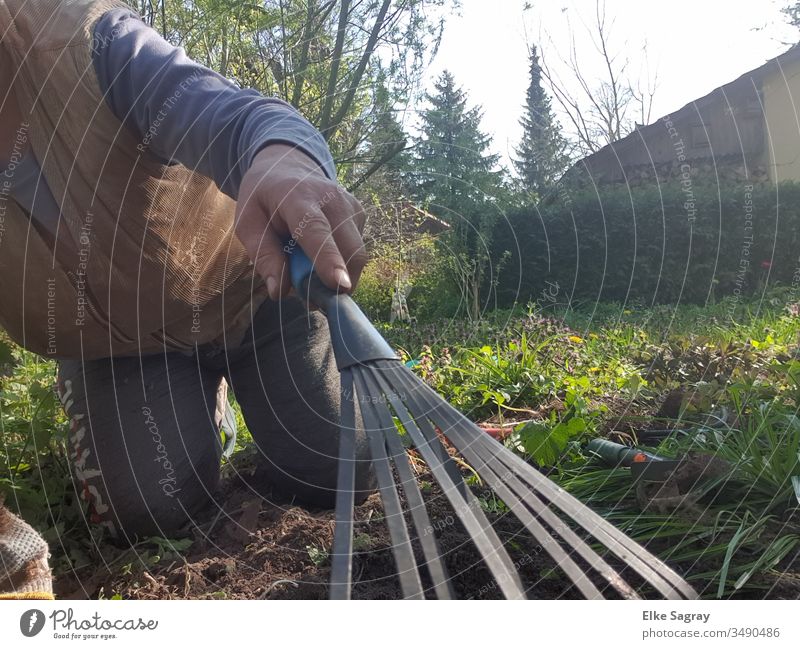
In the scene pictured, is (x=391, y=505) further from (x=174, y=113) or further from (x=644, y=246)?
(x=644, y=246)

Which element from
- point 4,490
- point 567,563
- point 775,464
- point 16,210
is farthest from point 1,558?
point 775,464

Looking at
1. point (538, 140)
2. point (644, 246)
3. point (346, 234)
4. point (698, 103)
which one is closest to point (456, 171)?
point (538, 140)

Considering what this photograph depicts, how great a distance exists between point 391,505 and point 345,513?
0.17ft

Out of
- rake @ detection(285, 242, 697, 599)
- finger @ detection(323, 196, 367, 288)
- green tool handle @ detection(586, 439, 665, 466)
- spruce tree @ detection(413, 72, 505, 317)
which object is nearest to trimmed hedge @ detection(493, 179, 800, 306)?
spruce tree @ detection(413, 72, 505, 317)

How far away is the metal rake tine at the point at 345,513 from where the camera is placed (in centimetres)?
59

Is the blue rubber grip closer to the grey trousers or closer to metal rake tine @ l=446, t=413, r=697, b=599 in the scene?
metal rake tine @ l=446, t=413, r=697, b=599

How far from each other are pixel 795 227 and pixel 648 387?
55 centimetres

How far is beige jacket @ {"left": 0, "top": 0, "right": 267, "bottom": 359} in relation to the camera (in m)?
1.15

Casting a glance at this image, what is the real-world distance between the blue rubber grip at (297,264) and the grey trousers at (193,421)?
1.98ft

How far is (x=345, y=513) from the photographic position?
2.00 ft

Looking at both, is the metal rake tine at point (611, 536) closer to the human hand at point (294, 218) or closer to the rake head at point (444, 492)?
the rake head at point (444, 492)

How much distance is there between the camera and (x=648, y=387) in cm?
161

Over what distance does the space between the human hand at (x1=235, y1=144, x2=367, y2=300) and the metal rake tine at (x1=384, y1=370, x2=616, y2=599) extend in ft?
0.65

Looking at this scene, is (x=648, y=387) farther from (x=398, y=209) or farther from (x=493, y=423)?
(x=398, y=209)
